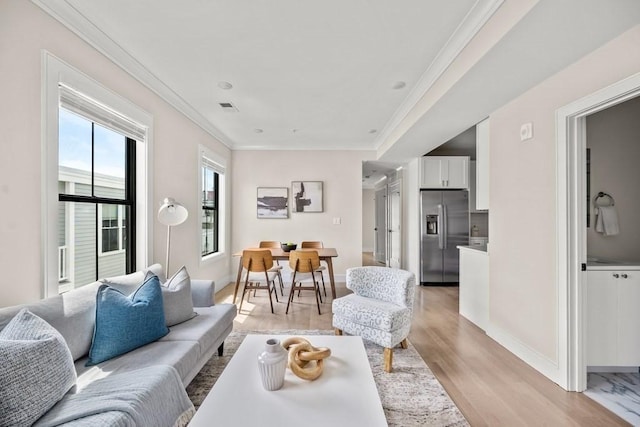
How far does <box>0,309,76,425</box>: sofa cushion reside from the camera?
100 centimetres

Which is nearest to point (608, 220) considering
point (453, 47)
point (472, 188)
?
point (453, 47)

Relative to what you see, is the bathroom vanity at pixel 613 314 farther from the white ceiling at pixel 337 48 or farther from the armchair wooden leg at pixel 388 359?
the white ceiling at pixel 337 48

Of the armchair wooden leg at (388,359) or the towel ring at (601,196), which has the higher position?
the towel ring at (601,196)

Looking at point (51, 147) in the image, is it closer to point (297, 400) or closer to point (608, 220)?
point (297, 400)

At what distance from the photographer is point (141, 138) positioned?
8.71 ft

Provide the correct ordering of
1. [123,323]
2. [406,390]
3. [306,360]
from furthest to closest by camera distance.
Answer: [406,390]
[123,323]
[306,360]

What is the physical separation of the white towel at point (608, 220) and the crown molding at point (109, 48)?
4.31m

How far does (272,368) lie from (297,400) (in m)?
0.18

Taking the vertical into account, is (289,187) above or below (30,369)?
above

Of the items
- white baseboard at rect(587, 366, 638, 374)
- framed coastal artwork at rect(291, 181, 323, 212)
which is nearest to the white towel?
white baseboard at rect(587, 366, 638, 374)

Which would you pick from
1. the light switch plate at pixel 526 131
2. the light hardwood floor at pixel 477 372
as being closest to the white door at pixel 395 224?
the light hardwood floor at pixel 477 372

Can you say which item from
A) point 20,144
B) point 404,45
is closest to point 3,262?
point 20,144

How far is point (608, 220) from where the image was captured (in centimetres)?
236

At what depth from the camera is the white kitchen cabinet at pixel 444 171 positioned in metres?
4.98
